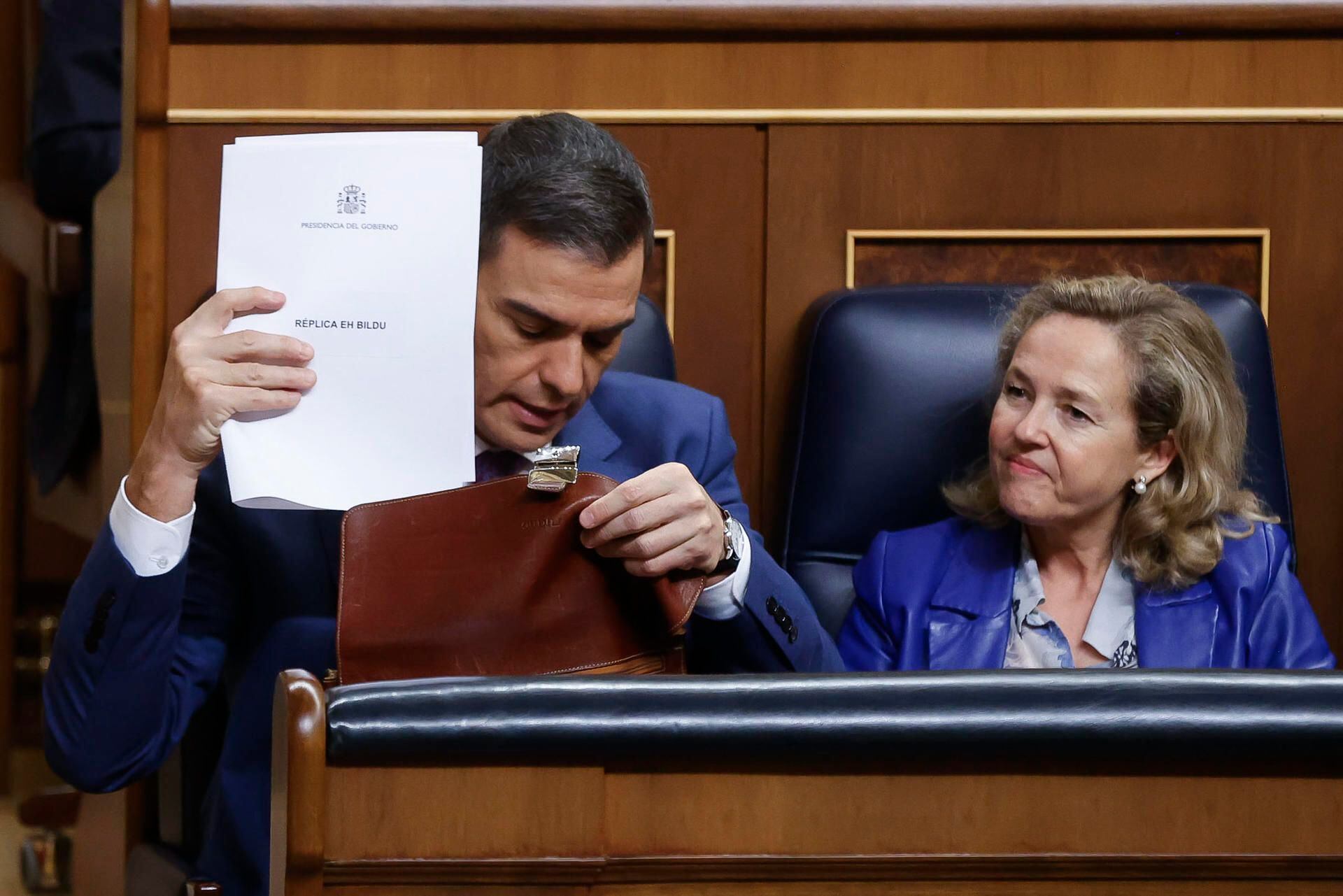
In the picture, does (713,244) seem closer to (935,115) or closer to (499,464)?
(935,115)

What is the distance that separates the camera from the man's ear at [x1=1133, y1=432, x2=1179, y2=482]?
1.63 meters

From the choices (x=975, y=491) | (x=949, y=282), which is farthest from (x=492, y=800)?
(x=949, y=282)

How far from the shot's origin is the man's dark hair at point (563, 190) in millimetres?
1236

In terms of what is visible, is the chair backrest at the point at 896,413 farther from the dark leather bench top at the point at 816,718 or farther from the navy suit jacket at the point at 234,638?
the dark leather bench top at the point at 816,718

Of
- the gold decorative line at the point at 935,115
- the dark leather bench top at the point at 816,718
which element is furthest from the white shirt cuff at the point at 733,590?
the gold decorative line at the point at 935,115

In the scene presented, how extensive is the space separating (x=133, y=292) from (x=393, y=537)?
1.66 ft

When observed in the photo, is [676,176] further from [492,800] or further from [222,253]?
[492,800]

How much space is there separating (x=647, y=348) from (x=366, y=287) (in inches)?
25.6

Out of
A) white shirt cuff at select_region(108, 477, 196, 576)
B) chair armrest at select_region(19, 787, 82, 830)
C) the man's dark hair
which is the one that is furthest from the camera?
chair armrest at select_region(19, 787, 82, 830)

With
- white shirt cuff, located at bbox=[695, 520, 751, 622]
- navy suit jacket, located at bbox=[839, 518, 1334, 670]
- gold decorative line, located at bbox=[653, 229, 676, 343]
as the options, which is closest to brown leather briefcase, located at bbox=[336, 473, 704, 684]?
white shirt cuff, located at bbox=[695, 520, 751, 622]

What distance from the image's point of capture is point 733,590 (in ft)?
4.19

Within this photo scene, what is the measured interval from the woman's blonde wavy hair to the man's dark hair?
0.59 m

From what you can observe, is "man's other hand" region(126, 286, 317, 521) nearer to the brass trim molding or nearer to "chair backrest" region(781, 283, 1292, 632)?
"chair backrest" region(781, 283, 1292, 632)

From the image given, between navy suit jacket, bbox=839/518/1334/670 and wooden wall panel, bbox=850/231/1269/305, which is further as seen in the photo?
wooden wall panel, bbox=850/231/1269/305
